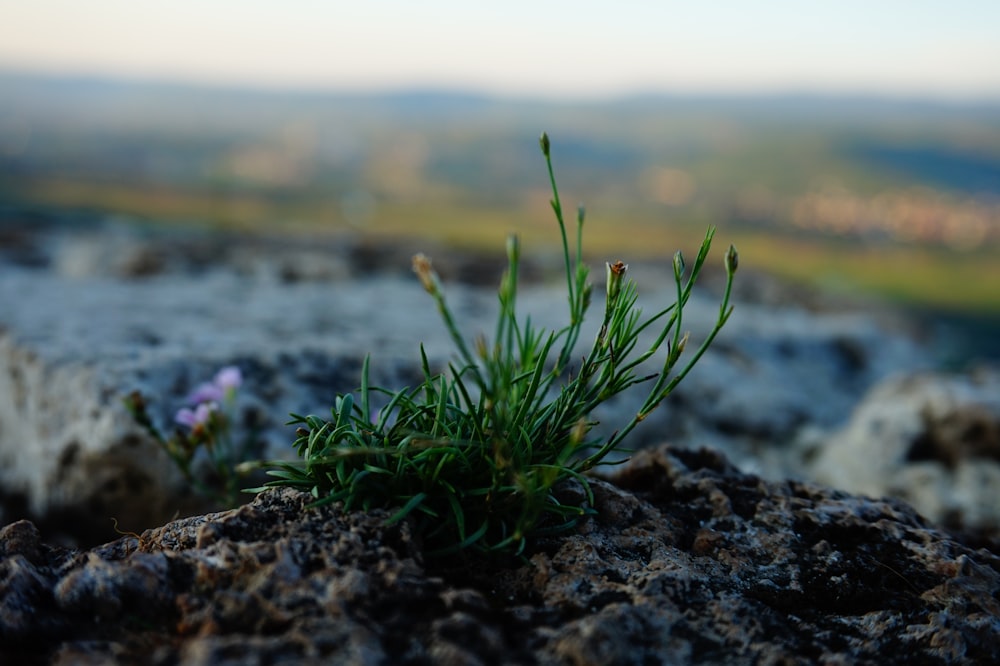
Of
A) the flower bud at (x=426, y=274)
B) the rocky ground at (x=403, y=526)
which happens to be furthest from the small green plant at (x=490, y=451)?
the flower bud at (x=426, y=274)

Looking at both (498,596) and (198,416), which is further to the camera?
(198,416)

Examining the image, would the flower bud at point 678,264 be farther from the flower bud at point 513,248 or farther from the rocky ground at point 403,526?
the rocky ground at point 403,526

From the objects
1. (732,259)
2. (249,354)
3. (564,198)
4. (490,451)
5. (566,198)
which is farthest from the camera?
(566,198)

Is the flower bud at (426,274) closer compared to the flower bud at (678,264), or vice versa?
the flower bud at (426,274)

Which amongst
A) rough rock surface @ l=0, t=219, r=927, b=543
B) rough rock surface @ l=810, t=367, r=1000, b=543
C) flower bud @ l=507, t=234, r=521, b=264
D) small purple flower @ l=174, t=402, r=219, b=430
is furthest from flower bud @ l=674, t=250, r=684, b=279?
rough rock surface @ l=810, t=367, r=1000, b=543

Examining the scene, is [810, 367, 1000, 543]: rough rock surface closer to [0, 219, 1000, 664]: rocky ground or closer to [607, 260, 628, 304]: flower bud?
[0, 219, 1000, 664]: rocky ground

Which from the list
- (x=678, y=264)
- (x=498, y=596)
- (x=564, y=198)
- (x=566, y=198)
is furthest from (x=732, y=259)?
→ (x=566, y=198)

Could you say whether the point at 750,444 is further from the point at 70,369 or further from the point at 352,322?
the point at 70,369

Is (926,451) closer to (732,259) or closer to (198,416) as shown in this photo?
(732,259)
